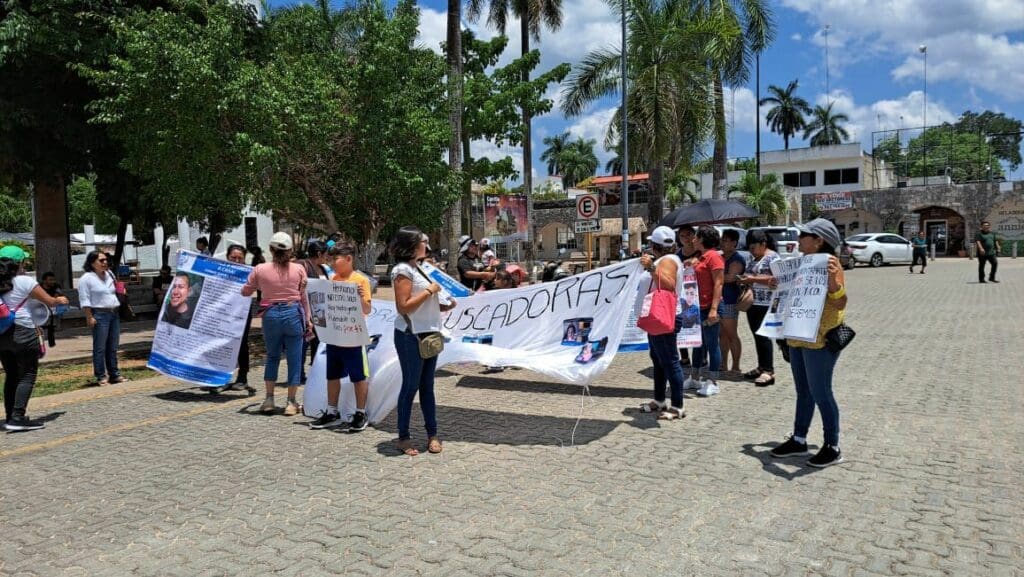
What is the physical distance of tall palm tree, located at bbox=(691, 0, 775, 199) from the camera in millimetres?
23516

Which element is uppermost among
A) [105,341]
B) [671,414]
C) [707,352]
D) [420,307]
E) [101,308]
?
[420,307]

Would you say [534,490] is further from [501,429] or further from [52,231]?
[52,231]

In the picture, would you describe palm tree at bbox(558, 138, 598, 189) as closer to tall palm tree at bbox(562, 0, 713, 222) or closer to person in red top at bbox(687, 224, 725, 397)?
tall palm tree at bbox(562, 0, 713, 222)

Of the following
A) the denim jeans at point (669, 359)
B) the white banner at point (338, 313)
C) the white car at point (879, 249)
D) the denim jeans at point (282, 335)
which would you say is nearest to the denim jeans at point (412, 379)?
the white banner at point (338, 313)

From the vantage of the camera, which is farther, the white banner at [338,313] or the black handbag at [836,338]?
the white banner at [338,313]

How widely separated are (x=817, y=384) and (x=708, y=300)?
9.78 feet

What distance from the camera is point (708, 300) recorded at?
809 centimetres

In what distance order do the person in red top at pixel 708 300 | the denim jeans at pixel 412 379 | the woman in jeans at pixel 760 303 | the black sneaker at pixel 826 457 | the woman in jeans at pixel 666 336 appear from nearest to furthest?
the black sneaker at pixel 826 457, the denim jeans at pixel 412 379, the woman in jeans at pixel 666 336, the person in red top at pixel 708 300, the woman in jeans at pixel 760 303

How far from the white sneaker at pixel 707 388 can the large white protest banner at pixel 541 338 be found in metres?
1.78

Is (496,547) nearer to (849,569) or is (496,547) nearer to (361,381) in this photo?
(849,569)

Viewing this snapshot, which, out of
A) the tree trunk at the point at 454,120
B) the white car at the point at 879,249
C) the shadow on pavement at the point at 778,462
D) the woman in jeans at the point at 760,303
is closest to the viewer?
the shadow on pavement at the point at 778,462

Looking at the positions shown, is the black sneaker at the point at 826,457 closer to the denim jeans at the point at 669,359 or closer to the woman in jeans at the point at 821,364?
the woman in jeans at the point at 821,364

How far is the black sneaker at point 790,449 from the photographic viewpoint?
5500 mm

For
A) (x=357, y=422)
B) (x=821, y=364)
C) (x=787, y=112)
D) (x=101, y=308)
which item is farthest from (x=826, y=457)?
(x=787, y=112)
